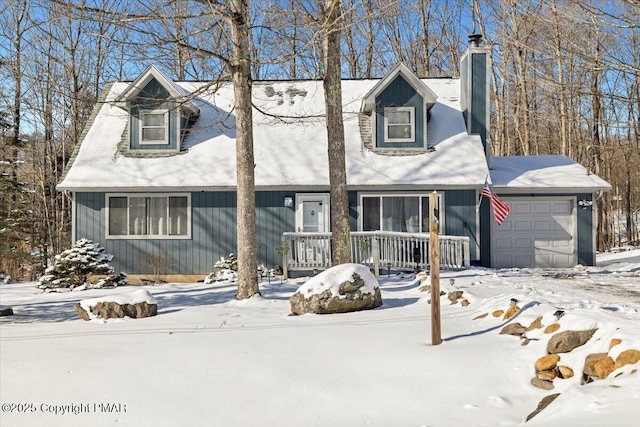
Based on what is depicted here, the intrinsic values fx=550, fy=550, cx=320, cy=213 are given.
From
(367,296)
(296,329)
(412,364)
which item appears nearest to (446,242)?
(367,296)

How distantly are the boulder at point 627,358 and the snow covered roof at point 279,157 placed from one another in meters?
10.3

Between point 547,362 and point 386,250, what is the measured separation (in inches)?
338

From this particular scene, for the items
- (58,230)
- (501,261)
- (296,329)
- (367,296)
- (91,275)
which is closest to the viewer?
(296,329)

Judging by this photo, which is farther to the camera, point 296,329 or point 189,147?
point 189,147

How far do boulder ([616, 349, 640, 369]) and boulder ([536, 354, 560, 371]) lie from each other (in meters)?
0.57

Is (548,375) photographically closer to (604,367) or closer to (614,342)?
(604,367)

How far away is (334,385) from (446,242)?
9.36 metres

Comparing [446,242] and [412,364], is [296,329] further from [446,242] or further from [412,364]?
[446,242]

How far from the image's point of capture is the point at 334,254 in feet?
36.9

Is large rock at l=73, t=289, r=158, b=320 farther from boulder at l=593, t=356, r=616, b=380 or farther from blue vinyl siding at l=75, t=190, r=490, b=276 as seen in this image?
blue vinyl siding at l=75, t=190, r=490, b=276

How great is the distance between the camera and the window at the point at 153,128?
1595 cm

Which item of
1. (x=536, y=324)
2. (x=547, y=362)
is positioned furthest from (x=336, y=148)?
(x=547, y=362)

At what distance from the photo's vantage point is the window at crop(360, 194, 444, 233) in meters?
15.2

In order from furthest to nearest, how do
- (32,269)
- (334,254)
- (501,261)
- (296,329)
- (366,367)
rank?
(32,269) < (501,261) < (334,254) < (296,329) < (366,367)
